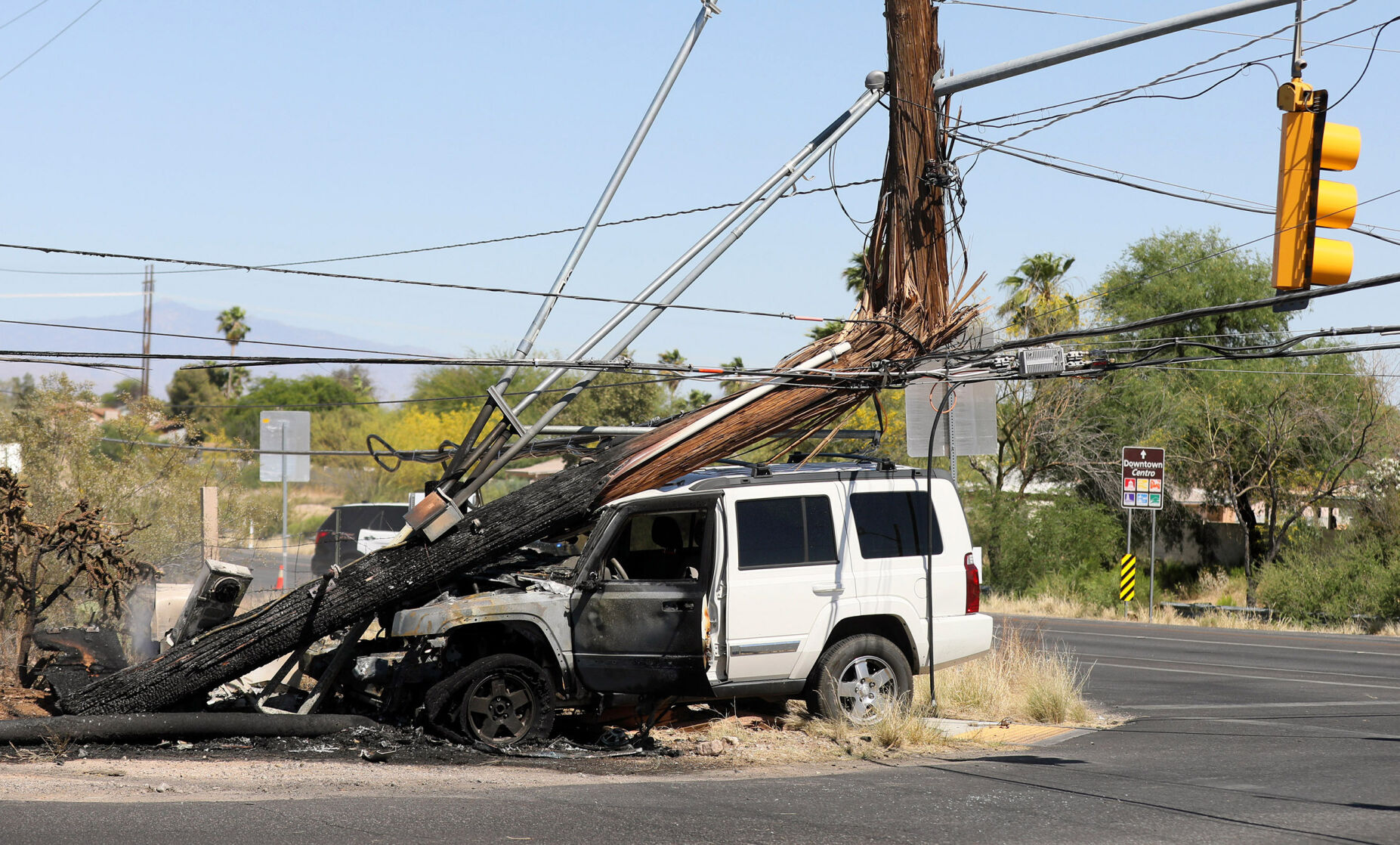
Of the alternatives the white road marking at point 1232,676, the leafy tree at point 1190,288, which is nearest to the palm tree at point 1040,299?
the leafy tree at point 1190,288

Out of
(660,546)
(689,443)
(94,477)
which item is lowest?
(660,546)

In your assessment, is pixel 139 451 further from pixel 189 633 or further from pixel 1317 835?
pixel 1317 835

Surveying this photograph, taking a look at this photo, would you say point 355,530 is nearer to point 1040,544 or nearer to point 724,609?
point 724,609

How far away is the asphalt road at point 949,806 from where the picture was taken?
6.58 m

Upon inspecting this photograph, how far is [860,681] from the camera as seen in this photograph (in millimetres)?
10008

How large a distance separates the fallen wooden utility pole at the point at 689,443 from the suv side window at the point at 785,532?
1.31 metres

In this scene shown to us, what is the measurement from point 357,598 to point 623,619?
2200 mm

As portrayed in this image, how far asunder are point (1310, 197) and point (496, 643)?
6896mm

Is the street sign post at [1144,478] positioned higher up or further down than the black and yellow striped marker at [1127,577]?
higher up

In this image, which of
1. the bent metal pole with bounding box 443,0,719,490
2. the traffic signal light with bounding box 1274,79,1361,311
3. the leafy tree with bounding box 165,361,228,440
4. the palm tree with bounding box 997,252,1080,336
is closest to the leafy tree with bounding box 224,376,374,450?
the leafy tree with bounding box 165,361,228,440

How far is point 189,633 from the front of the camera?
9961mm

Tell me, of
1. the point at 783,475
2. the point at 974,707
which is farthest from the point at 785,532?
the point at 974,707

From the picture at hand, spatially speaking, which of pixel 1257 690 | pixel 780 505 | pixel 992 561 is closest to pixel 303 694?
pixel 780 505

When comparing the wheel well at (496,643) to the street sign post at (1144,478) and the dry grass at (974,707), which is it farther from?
the street sign post at (1144,478)
